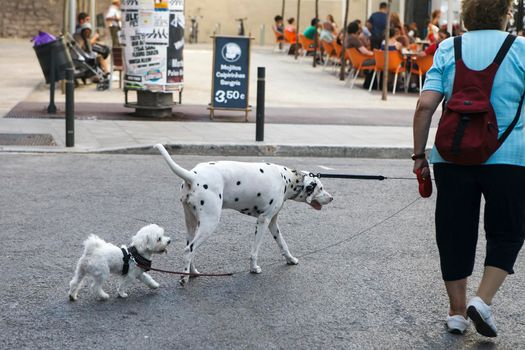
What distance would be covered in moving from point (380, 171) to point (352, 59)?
12592 mm

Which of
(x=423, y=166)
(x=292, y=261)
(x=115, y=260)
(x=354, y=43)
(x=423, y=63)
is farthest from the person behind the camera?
(x=354, y=43)

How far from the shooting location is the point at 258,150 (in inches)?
495

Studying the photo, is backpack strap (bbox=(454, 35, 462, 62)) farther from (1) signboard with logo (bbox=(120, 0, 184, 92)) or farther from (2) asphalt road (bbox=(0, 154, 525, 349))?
(1) signboard with logo (bbox=(120, 0, 184, 92))

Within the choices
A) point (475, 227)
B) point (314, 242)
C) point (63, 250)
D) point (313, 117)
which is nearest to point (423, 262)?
point (314, 242)

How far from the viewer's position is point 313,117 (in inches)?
Answer: 646

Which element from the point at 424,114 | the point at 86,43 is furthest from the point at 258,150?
the point at 86,43

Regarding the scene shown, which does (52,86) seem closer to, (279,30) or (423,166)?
(423,166)

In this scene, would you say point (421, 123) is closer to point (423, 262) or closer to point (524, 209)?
point (524, 209)

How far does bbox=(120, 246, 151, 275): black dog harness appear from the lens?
18.2 feet

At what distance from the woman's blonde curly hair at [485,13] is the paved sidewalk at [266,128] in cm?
771

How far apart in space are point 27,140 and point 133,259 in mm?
7318

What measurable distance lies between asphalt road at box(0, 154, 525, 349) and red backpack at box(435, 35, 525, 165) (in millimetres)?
1012

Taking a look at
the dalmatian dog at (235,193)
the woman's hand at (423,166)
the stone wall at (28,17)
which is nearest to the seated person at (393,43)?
the dalmatian dog at (235,193)

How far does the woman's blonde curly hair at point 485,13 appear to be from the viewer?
4.84m
